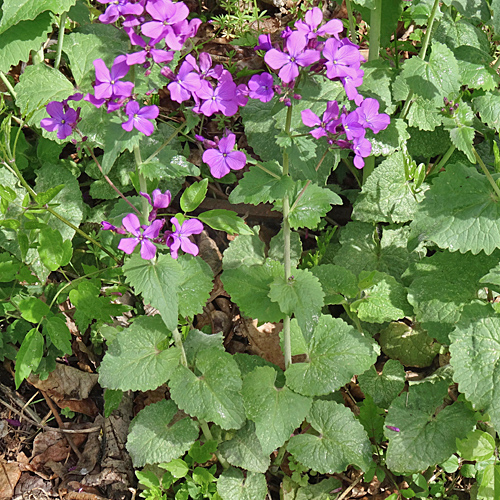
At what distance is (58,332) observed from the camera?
293 cm

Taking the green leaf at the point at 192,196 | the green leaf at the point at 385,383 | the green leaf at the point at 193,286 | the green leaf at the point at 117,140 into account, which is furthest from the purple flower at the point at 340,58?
the green leaf at the point at 385,383

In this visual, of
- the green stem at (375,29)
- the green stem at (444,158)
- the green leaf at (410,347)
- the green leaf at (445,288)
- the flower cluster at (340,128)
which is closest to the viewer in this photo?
the flower cluster at (340,128)

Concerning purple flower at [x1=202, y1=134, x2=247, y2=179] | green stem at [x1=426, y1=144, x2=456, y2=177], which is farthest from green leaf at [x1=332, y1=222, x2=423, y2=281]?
purple flower at [x1=202, y1=134, x2=247, y2=179]

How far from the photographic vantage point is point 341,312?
371 cm

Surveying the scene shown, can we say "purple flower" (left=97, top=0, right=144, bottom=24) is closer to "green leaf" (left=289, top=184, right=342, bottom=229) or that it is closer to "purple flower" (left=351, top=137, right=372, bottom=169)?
"purple flower" (left=351, top=137, right=372, bottom=169)

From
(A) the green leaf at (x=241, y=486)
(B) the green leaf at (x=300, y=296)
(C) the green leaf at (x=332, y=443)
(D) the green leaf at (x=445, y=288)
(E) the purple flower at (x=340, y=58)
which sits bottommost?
(A) the green leaf at (x=241, y=486)

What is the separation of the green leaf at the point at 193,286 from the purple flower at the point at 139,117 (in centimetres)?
84

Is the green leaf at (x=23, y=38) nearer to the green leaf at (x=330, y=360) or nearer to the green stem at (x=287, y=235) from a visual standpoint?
the green stem at (x=287, y=235)

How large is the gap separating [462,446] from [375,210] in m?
1.50

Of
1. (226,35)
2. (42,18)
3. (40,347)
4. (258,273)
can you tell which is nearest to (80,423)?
(40,347)

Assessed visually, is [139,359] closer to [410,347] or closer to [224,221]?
[224,221]

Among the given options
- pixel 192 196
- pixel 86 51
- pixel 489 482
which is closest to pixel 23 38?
pixel 86 51

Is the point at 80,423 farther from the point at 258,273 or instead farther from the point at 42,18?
the point at 42,18

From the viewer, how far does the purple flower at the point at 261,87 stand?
7.16ft
